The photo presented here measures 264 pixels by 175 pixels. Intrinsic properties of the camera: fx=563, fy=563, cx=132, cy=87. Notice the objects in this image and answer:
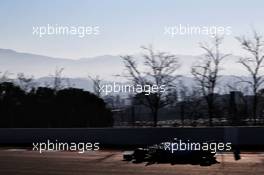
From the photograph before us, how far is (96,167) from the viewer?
20.1 meters

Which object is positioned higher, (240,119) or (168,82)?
(168,82)

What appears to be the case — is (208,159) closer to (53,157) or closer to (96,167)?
(96,167)

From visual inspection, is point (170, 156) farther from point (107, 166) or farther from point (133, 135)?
point (133, 135)

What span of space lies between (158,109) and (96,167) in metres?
19.5

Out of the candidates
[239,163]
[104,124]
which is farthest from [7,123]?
[239,163]

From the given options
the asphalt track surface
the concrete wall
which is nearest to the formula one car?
the asphalt track surface

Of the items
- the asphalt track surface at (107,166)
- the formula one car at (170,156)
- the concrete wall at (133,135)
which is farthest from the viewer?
the concrete wall at (133,135)

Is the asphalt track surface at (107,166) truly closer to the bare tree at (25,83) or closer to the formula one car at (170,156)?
the formula one car at (170,156)

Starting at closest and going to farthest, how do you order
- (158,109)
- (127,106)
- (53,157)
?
(53,157), (158,109), (127,106)

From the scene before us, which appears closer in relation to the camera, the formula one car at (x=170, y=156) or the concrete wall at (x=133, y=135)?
the formula one car at (x=170, y=156)

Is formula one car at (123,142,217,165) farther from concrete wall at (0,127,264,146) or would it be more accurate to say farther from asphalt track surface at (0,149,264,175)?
concrete wall at (0,127,264,146)

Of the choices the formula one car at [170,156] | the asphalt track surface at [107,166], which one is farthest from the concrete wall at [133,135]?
the formula one car at [170,156]

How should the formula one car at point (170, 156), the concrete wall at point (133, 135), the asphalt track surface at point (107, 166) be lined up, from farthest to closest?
the concrete wall at point (133, 135) → the formula one car at point (170, 156) → the asphalt track surface at point (107, 166)

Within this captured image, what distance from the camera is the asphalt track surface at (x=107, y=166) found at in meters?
18.3
